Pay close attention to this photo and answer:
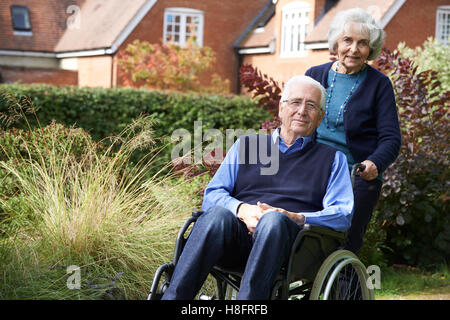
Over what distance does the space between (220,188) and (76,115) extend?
7.78m

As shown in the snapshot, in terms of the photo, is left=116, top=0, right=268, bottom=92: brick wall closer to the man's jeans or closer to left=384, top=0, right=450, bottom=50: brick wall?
left=384, top=0, right=450, bottom=50: brick wall

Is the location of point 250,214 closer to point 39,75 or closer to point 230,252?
point 230,252

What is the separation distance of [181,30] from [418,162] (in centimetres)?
1800

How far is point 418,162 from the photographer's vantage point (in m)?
6.49

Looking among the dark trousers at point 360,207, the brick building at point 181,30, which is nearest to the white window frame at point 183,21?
the brick building at point 181,30

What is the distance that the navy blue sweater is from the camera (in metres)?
3.87

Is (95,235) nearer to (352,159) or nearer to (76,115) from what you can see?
(352,159)

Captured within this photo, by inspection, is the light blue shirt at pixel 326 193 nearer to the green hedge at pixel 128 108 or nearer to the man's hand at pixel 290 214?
the man's hand at pixel 290 214

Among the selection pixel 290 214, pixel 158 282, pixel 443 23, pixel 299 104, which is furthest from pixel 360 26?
pixel 443 23

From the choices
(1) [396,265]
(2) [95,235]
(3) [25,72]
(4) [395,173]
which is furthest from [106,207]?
(3) [25,72]

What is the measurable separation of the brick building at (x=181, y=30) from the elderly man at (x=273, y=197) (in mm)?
16150

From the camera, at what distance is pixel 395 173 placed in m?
6.37

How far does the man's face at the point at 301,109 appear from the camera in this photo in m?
3.61

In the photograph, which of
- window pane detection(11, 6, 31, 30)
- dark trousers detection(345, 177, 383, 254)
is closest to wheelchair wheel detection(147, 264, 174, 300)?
dark trousers detection(345, 177, 383, 254)
